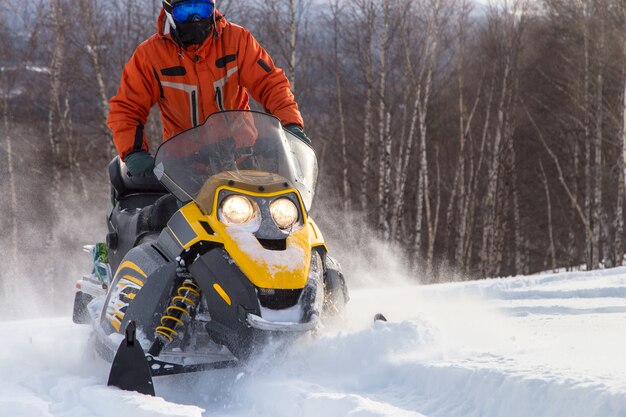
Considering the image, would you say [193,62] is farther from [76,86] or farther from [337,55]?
[337,55]

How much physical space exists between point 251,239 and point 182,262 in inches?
13.8

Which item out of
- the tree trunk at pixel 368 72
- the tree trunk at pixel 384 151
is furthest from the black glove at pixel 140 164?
the tree trunk at pixel 368 72

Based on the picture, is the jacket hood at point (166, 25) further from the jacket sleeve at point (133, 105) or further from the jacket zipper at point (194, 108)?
the jacket zipper at point (194, 108)

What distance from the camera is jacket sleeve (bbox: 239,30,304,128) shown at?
3.91 m

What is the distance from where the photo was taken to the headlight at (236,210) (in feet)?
9.71

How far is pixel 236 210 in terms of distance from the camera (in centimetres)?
297

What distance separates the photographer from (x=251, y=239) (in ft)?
9.50

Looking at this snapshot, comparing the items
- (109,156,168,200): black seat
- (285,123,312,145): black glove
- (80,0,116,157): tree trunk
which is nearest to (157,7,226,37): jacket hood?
(285,123,312,145): black glove

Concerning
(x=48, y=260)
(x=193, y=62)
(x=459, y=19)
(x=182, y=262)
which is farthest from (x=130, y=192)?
(x=459, y=19)

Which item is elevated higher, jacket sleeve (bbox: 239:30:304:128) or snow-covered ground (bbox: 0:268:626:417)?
jacket sleeve (bbox: 239:30:304:128)

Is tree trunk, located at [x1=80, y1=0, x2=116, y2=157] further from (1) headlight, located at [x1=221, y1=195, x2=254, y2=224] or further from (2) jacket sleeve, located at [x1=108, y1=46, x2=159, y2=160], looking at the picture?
(1) headlight, located at [x1=221, y1=195, x2=254, y2=224]

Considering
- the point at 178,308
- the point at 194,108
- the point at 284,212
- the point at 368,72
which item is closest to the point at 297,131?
the point at 194,108

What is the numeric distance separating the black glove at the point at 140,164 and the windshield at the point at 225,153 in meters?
0.15

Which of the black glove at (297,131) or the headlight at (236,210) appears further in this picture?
the black glove at (297,131)
